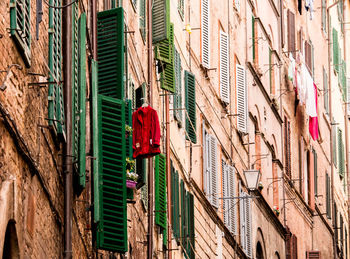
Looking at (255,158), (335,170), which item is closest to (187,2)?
(255,158)

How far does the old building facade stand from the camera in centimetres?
1020

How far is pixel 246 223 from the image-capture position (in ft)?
93.1

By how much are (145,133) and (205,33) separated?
945 cm

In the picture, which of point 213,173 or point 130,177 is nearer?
point 130,177

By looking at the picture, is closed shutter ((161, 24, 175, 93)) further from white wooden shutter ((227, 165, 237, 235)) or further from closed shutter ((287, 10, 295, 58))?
closed shutter ((287, 10, 295, 58))

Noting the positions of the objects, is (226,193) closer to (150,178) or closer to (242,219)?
(242,219)

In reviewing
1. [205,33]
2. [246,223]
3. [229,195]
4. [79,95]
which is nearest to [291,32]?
[246,223]

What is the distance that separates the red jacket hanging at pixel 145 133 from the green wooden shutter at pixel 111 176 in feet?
6.88

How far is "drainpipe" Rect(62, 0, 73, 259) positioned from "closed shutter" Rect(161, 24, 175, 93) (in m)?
7.61

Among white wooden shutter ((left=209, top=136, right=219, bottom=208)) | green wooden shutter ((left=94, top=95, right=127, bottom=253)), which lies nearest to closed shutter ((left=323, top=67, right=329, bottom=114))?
white wooden shutter ((left=209, top=136, right=219, bottom=208))

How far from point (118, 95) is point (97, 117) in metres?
1.27

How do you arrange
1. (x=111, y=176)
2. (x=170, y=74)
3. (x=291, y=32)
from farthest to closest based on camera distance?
(x=291, y=32)
(x=170, y=74)
(x=111, y=176)

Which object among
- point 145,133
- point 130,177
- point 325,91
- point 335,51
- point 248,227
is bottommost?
point 130,177

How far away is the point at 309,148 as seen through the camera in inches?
1590
